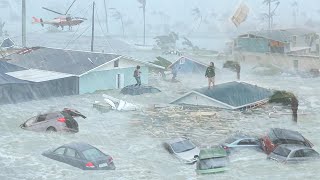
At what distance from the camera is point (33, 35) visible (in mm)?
130750

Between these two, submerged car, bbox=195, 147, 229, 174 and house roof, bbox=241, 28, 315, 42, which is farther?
house roof, bbox=241, 28, 315, 42

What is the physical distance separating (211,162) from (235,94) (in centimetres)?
1355

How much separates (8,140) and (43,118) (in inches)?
89.6

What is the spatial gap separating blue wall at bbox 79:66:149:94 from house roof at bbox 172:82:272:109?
8.26 metres

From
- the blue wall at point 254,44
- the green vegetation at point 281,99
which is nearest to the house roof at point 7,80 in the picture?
the green vegetation at point 281,99

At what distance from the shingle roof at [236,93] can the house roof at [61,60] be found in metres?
9.21

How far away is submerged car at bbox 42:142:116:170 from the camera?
652 inches

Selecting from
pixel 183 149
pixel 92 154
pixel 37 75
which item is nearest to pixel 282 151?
pixel 183 149

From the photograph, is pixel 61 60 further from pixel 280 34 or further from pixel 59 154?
pixel 280 34

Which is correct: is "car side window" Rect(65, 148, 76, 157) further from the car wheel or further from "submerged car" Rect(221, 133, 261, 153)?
"submerged car" Rect(221, 133, 261, 153)

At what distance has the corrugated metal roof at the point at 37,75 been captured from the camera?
108 ft

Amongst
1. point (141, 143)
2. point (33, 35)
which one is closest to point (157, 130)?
point (141, 143)

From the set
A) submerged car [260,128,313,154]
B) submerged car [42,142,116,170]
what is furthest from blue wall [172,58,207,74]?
submerged car [42,142,116,170]

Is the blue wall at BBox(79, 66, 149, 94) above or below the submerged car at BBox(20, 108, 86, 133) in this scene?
above
